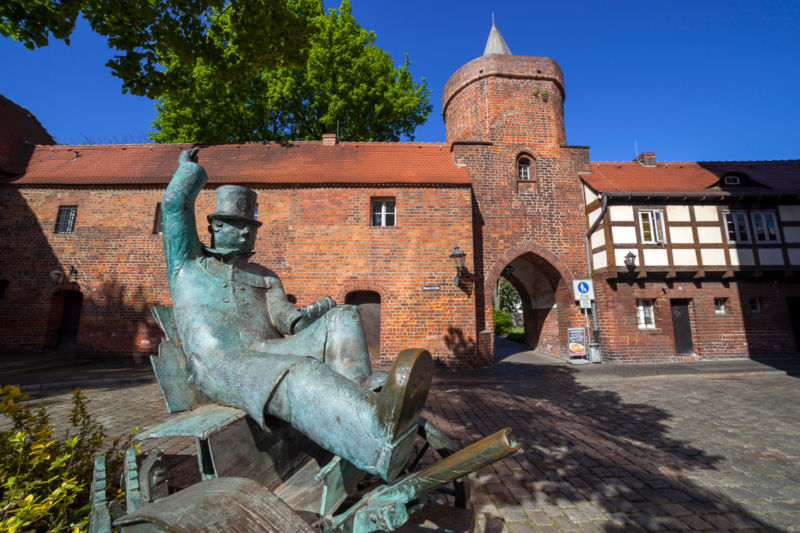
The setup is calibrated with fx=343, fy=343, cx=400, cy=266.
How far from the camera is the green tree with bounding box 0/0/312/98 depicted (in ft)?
11.6

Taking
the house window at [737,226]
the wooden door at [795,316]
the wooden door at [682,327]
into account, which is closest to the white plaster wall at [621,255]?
the wooden door at [682,327]

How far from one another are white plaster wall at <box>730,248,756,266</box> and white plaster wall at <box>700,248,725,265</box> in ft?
1.02

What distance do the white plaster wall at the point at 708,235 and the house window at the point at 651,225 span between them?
121 cm

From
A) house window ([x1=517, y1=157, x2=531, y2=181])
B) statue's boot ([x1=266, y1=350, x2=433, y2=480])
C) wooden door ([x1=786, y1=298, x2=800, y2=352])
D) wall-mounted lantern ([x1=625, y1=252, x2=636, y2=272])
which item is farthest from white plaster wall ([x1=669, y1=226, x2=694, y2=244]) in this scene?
statue's boot ([x1=266, y1=350, x2=433, y2=480])

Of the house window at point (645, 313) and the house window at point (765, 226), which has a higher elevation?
the house window at point (765, 226)

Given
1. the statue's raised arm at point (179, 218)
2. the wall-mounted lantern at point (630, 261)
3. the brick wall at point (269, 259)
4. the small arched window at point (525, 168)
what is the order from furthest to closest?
the small arched window at point (525, 168) < the wall-mounted lantern at point (630, 261) < the brick wall at point (269, 259) < the statue's raised arm at point (179, 218)

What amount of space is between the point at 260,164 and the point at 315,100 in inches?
240

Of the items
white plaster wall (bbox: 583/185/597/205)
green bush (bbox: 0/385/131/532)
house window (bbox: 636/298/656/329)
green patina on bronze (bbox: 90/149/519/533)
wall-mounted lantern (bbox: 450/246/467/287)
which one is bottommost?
green bush (bbox: 0/385/131/532)

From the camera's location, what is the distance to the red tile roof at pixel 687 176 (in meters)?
11.2

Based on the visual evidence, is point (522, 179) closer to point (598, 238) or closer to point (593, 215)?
point (593, 215)

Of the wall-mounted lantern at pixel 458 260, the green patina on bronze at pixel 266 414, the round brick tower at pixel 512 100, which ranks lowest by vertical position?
the green patina on bronze at pixel 266 414

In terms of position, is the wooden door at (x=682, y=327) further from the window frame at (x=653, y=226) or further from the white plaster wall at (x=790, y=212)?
the white plaster wall at (x=790, y=212)

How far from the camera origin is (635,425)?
4.47 metres

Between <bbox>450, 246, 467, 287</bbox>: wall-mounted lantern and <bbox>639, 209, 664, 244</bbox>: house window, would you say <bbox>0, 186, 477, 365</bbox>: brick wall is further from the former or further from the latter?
<bbox>639, 209, 664, 244</bbox>: house window
